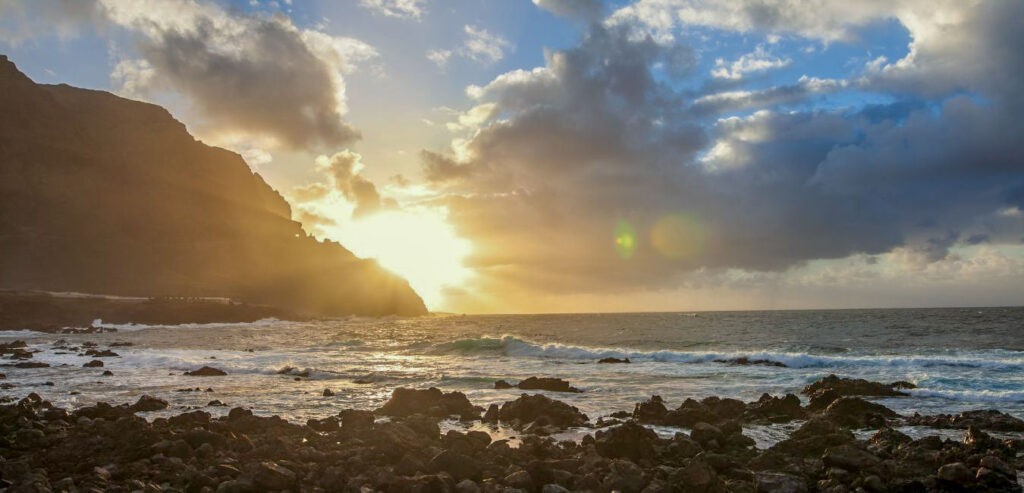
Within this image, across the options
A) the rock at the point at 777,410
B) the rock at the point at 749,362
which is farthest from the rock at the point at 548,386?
the rock at the point at 749,362

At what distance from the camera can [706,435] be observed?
16328 millimetres

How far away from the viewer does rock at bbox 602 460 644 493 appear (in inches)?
455

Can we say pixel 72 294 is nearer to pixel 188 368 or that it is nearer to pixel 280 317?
pixel 280 317

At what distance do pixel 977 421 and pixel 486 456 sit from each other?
50.5 feet

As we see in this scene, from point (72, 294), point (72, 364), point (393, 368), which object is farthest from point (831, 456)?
point (72, 294)

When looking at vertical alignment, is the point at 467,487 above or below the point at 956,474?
below

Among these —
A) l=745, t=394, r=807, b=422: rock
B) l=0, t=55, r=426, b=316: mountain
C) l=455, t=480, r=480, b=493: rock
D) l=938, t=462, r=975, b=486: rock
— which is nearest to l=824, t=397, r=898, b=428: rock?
l=745, t=394, r=807, b=422: rock

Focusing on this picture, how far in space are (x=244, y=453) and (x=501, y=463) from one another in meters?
6.10

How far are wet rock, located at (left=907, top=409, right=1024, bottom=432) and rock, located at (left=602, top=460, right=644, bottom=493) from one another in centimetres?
1277

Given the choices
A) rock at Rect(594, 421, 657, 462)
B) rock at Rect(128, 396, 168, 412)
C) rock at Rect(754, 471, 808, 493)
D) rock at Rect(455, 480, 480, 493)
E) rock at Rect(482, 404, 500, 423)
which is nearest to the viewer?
rock at Rect(455, 480, 480, 493)

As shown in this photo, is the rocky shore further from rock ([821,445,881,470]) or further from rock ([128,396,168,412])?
rock ([128,396,168,412])

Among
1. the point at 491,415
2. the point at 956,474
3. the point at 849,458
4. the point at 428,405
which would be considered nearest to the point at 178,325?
the point at 428,405

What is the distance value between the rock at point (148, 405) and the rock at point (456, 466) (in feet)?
48.0

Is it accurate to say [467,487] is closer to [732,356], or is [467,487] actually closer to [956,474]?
[956,474]
